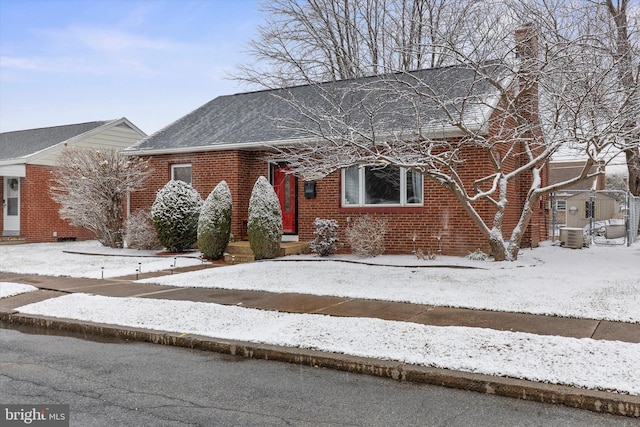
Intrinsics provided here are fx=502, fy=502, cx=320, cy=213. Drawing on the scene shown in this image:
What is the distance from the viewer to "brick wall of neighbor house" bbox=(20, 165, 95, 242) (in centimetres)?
1958

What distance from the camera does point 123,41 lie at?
49.1ft

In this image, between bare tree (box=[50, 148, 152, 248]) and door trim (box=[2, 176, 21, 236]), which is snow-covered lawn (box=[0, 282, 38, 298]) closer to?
bare tree (box=[50, 148, 152, 248])

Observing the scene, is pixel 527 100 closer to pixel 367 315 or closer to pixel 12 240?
pixel 367 315

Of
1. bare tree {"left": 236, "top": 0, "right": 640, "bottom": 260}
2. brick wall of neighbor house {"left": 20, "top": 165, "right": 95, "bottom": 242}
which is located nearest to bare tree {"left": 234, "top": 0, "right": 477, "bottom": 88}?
bare tree {"left": 236, "top": 0, "right": 640, "bottom": 260}

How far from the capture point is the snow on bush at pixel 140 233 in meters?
15.2

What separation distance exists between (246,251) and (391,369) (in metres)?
8.79

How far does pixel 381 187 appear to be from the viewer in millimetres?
13125

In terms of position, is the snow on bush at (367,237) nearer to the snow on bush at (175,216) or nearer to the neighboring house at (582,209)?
the snow on bush at (175,216)

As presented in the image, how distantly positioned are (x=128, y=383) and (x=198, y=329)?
1.54 m

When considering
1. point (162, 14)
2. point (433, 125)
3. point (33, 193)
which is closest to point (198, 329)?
point (433, 125)

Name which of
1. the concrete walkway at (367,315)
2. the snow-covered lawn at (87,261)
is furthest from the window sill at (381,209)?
the concrete walkway at (367,315)

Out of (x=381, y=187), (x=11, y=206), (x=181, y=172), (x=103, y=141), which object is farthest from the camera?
(x=103, y=141)

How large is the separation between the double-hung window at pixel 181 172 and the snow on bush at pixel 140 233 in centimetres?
173

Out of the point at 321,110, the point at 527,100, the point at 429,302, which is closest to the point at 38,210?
the point at 321,110
